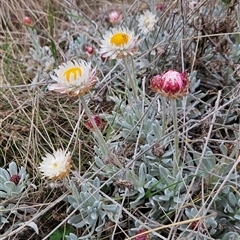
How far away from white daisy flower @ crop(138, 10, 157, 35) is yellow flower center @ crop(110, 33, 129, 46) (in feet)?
1.80

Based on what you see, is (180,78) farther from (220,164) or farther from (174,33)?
(174,33)

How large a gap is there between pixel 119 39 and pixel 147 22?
597mm

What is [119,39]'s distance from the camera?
58.3 inches

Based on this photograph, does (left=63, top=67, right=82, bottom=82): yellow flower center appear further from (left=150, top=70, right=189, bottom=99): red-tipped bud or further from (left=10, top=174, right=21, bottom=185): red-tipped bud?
(left=10, top=174, right=21, bottom=185): red-tipped bud

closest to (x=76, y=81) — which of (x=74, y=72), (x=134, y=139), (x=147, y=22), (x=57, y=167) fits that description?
(x=74, y=72)

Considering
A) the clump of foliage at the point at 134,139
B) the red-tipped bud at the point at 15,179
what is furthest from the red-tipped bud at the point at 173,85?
the red-tipped bud at the point at 15,179

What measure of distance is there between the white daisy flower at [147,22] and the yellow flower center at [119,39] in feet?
1.80

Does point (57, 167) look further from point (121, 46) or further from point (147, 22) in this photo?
point (147, 22)

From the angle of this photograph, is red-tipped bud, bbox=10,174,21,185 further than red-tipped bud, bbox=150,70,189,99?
Yes

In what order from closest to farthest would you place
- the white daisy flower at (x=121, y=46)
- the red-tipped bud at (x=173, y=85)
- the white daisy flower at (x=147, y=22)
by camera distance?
the red-tipped bud at (x=173, y=85) → the white daisy flower at (x=121, y=46) → the white daisy flower at (x=147, y=22)

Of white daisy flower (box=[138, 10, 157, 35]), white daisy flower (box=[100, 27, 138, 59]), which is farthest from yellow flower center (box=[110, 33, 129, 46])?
white daisy flower (box=[138, 10, 157, 35])

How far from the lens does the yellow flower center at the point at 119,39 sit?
1.47m

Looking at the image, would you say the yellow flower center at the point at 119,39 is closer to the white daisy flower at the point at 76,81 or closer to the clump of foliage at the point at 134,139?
the clump of foliage at the point at 134,139

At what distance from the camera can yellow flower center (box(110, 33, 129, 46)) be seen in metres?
1.47
